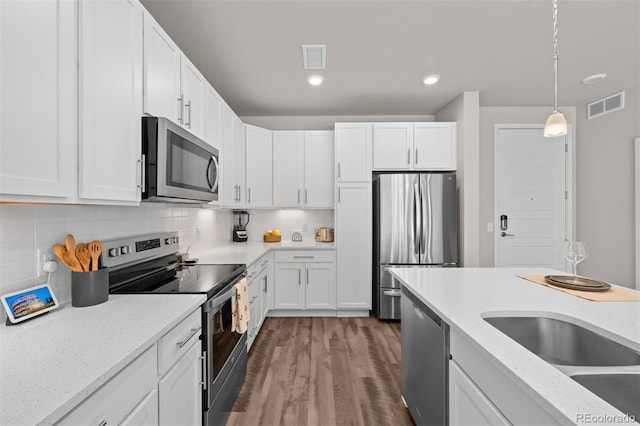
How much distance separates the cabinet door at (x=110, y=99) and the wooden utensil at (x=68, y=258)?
12.0 inches

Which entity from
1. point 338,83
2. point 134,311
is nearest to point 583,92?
point 338,83

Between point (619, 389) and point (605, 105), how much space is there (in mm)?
4292

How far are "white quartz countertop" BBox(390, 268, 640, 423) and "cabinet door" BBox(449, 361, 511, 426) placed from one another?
178 mm

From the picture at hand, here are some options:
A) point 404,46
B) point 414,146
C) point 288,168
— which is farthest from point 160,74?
point 414,146

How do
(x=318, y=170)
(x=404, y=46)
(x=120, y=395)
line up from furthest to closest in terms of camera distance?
(x=318, y=170) < (x=404, y=46) < (x=120, y=395)

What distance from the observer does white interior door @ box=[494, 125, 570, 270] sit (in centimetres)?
395

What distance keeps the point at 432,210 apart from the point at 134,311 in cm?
307

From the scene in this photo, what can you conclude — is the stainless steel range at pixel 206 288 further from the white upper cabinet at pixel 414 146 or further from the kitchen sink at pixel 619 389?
the white upper cabinet at pixel 414 146

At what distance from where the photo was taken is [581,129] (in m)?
3.99

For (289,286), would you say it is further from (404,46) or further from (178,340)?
(404,46)

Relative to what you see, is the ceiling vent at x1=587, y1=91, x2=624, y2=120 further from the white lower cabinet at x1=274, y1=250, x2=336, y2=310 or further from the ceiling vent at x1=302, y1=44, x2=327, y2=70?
the white lower cabinet at x1=274, y1=250, x2=336, y2=310

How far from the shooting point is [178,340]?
1.25 m

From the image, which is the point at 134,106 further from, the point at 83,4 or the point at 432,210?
the point at 432,210

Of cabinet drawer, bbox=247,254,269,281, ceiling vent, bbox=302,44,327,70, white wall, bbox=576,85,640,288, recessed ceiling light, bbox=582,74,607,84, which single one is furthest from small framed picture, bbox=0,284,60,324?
white wall, bbox=576,85,640,288
